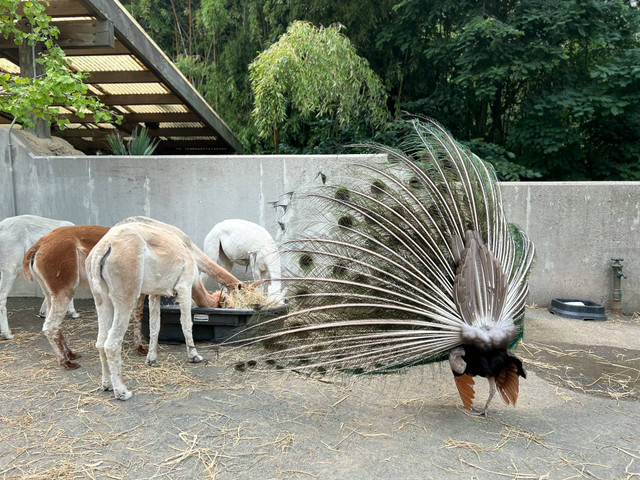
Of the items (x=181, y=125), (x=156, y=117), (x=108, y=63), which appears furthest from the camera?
(x=181, y=125)

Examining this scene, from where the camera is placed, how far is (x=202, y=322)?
4.73 meters

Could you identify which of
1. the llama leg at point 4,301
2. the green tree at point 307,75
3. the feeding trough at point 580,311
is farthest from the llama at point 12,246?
the feeding trough at point 580,311

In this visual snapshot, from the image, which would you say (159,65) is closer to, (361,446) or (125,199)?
(125,199)

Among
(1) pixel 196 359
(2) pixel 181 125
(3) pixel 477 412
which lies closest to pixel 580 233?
(3) pixel 477 412

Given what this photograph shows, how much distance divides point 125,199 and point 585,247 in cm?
629

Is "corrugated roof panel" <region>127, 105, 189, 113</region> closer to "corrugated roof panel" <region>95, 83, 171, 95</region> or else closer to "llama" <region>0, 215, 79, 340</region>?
"corrugated roof panel" <region>95, 83, 171, 95</region>

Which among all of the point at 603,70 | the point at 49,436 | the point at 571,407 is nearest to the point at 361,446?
the point at 571,407

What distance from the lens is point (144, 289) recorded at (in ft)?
12.9

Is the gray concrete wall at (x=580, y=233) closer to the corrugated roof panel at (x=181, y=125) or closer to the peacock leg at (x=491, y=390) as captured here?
the peacock leg at (x=491, y=390)

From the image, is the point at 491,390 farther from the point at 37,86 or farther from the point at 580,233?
the point at 37,86

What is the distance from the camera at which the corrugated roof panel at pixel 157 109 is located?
9.52 meters

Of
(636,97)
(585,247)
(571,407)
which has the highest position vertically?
(636,97)

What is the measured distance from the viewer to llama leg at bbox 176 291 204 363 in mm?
4203

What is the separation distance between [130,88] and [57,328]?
6040 mm
